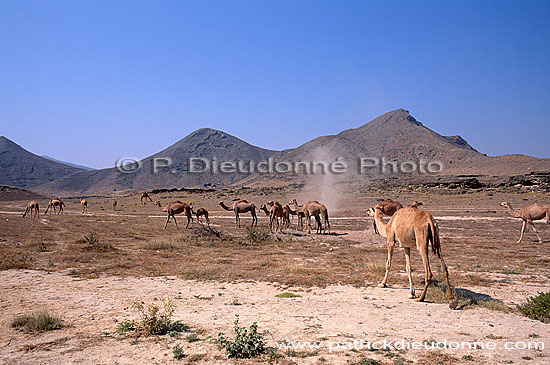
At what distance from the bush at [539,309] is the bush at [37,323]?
8591 mm

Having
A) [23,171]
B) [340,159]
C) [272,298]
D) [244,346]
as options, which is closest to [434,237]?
[272,298]

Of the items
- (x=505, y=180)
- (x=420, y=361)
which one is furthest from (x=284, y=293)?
(x=505, y=180)

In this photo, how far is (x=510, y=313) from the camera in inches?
283

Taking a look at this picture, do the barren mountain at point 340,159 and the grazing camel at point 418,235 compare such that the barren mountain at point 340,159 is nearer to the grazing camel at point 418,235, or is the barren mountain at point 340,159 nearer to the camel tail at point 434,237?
the grazing camel at point 418,235

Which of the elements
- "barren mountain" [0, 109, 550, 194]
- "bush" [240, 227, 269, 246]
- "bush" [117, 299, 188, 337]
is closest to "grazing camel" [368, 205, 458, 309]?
"bush" [117, 299, 188, 337]

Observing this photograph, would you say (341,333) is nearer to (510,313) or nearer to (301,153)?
(510,313)

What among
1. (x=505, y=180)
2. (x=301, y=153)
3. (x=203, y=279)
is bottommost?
(x=203, y=279)

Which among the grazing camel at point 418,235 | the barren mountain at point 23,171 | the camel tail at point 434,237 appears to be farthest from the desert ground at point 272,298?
the barren mountain at point 23,171

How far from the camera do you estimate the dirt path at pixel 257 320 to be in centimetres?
538

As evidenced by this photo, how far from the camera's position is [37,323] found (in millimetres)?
6438

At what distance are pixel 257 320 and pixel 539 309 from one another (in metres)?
5.23

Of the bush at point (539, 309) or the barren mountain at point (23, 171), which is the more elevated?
the barren mountain at point (23, 171)

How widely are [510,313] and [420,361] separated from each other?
3.33 metres

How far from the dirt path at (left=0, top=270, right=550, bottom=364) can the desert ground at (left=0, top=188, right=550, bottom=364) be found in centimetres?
3
